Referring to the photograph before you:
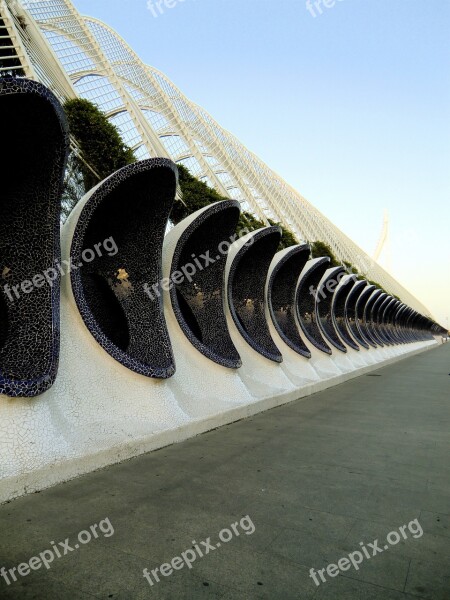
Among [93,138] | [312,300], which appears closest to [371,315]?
[312,300]

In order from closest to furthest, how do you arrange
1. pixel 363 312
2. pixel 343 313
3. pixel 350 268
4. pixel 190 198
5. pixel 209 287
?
pixel 209 287 < pixel 190 198 < pixel 343 313 < pixel 363 312 < pixel 350 268

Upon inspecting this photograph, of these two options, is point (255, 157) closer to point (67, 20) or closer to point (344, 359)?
point (67, 20)

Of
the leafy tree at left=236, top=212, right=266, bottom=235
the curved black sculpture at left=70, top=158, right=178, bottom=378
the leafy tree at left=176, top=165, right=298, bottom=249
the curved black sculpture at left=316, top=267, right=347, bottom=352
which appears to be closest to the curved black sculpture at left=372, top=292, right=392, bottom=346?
the leafy tree at left=236, top=212, right=266, bottom=235

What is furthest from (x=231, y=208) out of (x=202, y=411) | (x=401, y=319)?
(x=401, y=319)

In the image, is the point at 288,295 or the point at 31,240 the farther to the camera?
the point at 288,295

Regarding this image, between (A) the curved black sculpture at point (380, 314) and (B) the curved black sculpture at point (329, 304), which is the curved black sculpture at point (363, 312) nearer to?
(A) the curved black sculpture at point (380, 314)

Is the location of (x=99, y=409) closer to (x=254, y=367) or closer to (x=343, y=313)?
(x=254, y=367)

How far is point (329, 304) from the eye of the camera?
17.3 meters

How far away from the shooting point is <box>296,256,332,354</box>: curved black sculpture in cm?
1371

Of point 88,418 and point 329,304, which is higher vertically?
point 88,418

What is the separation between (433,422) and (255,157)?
117 ft

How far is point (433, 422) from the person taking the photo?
6711 millimetres

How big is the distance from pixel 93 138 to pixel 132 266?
825 cm

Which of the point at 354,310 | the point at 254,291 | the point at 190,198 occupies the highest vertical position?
the point at 190,198
